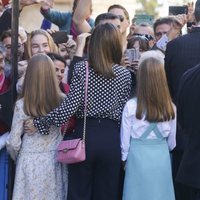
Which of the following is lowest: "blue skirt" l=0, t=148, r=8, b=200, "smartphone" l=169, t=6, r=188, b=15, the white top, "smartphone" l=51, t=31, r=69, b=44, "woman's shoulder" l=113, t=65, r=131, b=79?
"blue skirt" l=0, t=148, r=8, b=200

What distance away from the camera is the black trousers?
4.58 m

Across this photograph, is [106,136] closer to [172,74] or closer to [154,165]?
[154,165]

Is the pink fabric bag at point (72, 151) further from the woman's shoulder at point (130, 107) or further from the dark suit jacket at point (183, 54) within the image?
the dark suit jacket at point (183, 54)

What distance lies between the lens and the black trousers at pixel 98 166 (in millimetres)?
4578

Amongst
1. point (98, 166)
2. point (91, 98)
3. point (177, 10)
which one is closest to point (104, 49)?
point (91, 98)

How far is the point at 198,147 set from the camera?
3.85 m

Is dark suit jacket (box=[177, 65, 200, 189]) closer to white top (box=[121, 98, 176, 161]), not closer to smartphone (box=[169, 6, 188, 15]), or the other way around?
white top (box=[121, 98, 176, 161])

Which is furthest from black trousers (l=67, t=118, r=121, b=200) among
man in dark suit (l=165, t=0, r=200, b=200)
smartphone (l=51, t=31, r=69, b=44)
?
smartphone (l=51, t=31, r=69, b=44)

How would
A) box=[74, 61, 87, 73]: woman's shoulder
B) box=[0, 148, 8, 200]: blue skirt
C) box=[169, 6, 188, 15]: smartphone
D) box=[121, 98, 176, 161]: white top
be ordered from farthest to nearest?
box=[169, 6, 188, 15]: smartphone < box=[0, 148, 8, 200]: blue skirt < box=[121, 98, 176, 161]: white top < box=[74, 61, 87, 73]: woman's shoulder

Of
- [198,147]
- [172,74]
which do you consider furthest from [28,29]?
[198,147]

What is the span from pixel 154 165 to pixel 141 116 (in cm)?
41

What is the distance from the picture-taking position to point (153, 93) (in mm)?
4727

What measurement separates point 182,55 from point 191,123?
1.15 m

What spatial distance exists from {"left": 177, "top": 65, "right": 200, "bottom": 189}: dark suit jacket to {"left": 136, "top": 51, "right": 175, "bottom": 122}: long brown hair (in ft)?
2.42
